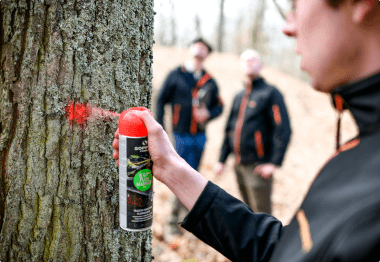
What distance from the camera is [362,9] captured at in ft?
2.17

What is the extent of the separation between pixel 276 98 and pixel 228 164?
4303mm

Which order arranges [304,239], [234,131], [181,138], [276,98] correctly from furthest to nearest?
[181,138]
[234,131]
[276,98]
[304,239]

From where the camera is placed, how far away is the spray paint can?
1.12 metres

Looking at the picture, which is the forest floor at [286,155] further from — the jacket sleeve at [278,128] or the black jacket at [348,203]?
the black jacket at [348,203]

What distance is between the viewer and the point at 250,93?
360 centimetres

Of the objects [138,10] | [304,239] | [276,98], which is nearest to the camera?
[304,239]

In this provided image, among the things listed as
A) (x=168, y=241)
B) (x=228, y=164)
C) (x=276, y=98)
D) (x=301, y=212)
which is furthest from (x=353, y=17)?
(x=228, y=164)

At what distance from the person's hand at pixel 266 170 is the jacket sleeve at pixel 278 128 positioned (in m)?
0.07

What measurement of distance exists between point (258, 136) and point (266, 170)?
42 centimetres

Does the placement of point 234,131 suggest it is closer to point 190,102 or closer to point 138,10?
point 190,102

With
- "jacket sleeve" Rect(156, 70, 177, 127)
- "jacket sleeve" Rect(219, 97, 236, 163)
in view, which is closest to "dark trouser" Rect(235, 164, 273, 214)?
"jacket sleeve" Rect(219, 97, 236, 163)

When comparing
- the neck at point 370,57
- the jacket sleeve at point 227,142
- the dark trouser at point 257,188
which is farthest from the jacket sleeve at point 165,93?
the neck at point 370,57

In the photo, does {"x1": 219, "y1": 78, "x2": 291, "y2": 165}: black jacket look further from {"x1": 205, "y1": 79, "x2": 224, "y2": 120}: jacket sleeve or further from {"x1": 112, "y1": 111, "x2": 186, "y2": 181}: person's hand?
{"x1": 112, "y1": 111, "x2": 186, "y2": 181}: person's hand

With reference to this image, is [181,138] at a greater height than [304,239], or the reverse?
[304,239]
